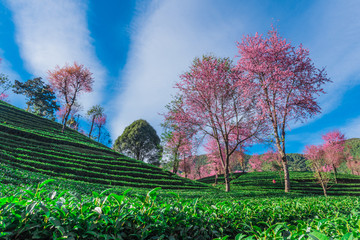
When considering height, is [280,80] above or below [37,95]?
below

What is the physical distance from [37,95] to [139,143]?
1100 inches

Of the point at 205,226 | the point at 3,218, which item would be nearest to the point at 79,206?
the point at 3,218

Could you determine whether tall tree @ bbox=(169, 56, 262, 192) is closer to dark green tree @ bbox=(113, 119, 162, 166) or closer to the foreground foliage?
the foreground foliage

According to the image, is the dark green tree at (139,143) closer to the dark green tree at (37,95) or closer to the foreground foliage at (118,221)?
the dark green tree at (37,95)

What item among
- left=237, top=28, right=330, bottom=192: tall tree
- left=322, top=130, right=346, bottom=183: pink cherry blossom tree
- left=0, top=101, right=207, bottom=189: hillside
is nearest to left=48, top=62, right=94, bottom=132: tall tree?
left=0, top=101, right=207, bottom=189: hillside

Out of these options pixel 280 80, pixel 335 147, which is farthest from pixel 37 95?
pixel 335 147

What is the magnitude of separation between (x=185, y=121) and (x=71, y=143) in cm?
1464

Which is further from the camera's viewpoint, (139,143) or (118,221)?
(139,143)

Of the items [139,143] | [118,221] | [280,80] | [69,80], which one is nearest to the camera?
[118,221]

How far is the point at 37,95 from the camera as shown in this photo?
43.8m

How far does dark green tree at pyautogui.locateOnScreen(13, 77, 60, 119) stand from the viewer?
42.9 m

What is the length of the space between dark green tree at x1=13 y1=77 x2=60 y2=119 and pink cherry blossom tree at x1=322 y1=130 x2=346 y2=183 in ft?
197

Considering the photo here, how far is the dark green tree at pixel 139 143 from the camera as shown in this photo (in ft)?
142

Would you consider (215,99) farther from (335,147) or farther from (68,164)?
(335,147)
